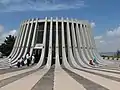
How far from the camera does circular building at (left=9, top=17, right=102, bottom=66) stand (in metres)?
38.6

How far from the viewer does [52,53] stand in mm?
38875

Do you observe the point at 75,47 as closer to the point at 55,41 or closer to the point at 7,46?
the point at 55,41

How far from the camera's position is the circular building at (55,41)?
38594 mm

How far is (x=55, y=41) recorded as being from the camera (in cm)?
4006

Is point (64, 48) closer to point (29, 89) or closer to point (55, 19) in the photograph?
point (55, 19)

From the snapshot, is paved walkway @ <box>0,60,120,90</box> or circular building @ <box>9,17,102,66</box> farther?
circular building @ <box>9,17,102,66</box>

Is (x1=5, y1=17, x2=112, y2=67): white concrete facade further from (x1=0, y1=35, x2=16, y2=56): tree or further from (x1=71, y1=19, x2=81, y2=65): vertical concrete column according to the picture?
(x1=0, y1=35, x2=16, y2=56): tree

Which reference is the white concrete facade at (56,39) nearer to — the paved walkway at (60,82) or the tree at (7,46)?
the paved walkway at (60,82)

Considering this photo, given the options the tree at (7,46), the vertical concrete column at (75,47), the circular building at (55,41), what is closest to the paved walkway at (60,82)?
the circular building at (55,41)

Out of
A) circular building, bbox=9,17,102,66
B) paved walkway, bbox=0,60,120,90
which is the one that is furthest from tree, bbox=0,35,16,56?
paved walkway, bbox=0,60,120,90

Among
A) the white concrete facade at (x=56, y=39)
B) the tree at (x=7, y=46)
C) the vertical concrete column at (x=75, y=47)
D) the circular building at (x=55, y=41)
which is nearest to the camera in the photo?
the vertical concrete column at (x=75, y=47)

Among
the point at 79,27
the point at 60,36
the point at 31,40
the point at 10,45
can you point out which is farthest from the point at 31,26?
the point at 10,45

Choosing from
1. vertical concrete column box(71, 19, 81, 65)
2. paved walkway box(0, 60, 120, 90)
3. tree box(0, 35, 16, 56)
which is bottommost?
paved walkway box(0, 60, 120, 90)

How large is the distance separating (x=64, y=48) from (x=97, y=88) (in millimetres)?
26919
